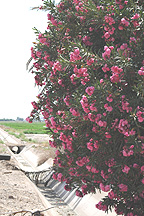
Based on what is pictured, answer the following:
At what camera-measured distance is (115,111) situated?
290 cm

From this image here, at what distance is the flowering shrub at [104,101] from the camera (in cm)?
284

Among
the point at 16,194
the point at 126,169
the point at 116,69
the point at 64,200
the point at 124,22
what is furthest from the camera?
the point at 16,194

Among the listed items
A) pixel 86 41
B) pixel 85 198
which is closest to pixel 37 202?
pixel 85 198

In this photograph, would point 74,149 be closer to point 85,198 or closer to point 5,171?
point 85,198

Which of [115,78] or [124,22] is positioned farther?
[124,22]

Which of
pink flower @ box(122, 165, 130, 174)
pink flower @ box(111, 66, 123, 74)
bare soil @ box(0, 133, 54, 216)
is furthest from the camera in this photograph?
bare soil @ box(0, 133, 54, 216)

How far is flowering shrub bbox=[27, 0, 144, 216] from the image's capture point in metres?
2.84

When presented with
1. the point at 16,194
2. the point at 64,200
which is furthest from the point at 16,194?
the point at 64,200

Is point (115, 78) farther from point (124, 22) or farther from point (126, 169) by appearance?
point (126, 169)

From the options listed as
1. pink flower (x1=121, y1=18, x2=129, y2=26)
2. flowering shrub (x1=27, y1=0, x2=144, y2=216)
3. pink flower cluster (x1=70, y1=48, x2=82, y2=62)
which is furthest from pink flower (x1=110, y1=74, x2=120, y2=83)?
pink flower (x1=121, y1=18, x2=129, y2=26)

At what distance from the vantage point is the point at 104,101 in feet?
9.29

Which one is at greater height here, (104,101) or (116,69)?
(116,69)

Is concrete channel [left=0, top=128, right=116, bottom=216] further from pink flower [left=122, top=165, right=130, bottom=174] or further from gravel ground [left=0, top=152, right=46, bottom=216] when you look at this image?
pink flower [left=122, top=165, right=130, bottom=174]

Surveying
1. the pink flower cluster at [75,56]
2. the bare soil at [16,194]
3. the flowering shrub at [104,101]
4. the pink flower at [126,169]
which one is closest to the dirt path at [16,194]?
the bare soil at [16,194]
